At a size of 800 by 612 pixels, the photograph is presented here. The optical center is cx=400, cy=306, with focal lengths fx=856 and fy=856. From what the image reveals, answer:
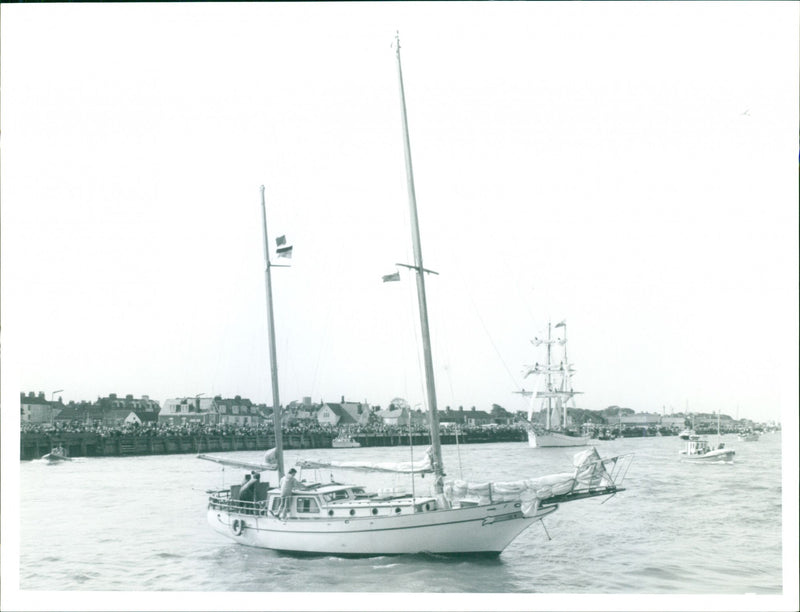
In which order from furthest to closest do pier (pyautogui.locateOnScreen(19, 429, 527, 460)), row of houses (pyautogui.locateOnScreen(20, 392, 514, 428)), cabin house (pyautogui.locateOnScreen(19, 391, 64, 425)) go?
1. pier (pyautogui.locateOnScreen(19, 429, 527, 460))
2. row of houses (pyautogui.locateOnScreen(20, 392, 514, 428))
3. cabin house (pyautogui.locateOnScreen(19, 391, 64, 425))

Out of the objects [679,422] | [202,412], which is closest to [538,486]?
[679,422]

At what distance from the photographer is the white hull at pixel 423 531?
7.47 metres

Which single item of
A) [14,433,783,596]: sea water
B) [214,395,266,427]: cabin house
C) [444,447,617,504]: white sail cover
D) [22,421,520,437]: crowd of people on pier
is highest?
[214,395,266,427]: cabin house

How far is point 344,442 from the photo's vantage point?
666 inches

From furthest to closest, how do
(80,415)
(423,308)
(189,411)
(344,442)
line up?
(344,442), (189,411), (80,415), (423,308)

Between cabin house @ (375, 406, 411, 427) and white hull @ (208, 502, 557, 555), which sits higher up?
cabin house @ (375, 406, 411, 427)

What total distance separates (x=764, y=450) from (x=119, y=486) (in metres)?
7.30

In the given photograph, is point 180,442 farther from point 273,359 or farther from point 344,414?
point 273,359

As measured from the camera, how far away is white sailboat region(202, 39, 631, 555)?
7465mm

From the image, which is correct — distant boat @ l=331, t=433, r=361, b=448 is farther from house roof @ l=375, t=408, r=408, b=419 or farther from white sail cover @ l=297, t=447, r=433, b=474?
white sail cover @ l=297, t=447, r=433, b=474

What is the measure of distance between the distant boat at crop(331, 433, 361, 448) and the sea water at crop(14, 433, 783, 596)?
217 inches

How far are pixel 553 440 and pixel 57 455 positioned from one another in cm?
780

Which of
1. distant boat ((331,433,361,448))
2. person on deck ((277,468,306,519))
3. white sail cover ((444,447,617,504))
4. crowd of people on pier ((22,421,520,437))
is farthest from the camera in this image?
distant boat ((331,433,361,448))

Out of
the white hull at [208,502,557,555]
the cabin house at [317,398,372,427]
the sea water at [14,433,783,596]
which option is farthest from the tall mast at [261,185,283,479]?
the cabin house at [317,398,372,427]
